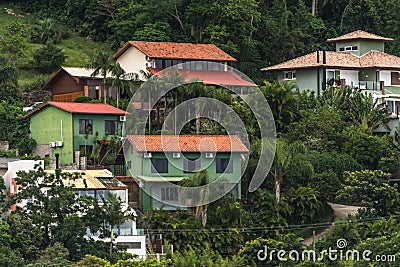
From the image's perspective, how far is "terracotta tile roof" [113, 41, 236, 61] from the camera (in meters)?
64.9

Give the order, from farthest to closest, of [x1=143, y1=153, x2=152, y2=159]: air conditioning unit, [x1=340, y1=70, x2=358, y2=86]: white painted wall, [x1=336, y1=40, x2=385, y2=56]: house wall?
1. [x1=336, y1=40, x2=385, y2=56]: house wall
2. [x1=340, y1=70, x2=358, y2=86]: white painted wall
3. [x1=143, y1=153, x2=152, y2=159]: air conditioning unit

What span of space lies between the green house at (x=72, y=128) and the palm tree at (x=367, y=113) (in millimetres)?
12566

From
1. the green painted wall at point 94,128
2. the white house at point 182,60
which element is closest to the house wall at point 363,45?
the white house at point 182,60

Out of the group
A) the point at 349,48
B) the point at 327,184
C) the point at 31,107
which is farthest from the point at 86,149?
the point at 349,48

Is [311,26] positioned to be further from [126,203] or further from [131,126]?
[126,203]

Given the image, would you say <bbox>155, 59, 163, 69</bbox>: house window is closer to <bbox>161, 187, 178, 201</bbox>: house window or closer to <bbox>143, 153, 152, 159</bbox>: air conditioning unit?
<bbox>143, 153, 152, 159</bbox>: air conditioning unit

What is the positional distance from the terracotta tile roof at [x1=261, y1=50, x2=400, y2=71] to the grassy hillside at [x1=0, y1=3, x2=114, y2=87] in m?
11.2

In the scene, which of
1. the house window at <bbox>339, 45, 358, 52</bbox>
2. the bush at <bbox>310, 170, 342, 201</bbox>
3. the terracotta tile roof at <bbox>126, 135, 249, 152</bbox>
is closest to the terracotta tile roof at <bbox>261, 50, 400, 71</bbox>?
the house window at <bbox>339, 45, 358, 52</bbox>

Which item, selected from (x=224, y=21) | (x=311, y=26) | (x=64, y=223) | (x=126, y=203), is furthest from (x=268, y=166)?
(x=311, y=26)

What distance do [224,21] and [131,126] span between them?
15633 millimetres

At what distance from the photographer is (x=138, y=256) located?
47.0m

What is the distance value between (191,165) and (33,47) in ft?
67.3

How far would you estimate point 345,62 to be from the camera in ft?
228

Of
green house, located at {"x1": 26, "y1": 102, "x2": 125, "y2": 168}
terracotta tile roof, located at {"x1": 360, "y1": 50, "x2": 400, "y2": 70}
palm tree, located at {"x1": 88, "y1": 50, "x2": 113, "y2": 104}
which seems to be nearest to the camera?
green house, located at {"x1": 26, "y1": 102, "x2": 125, "y2": 168}
